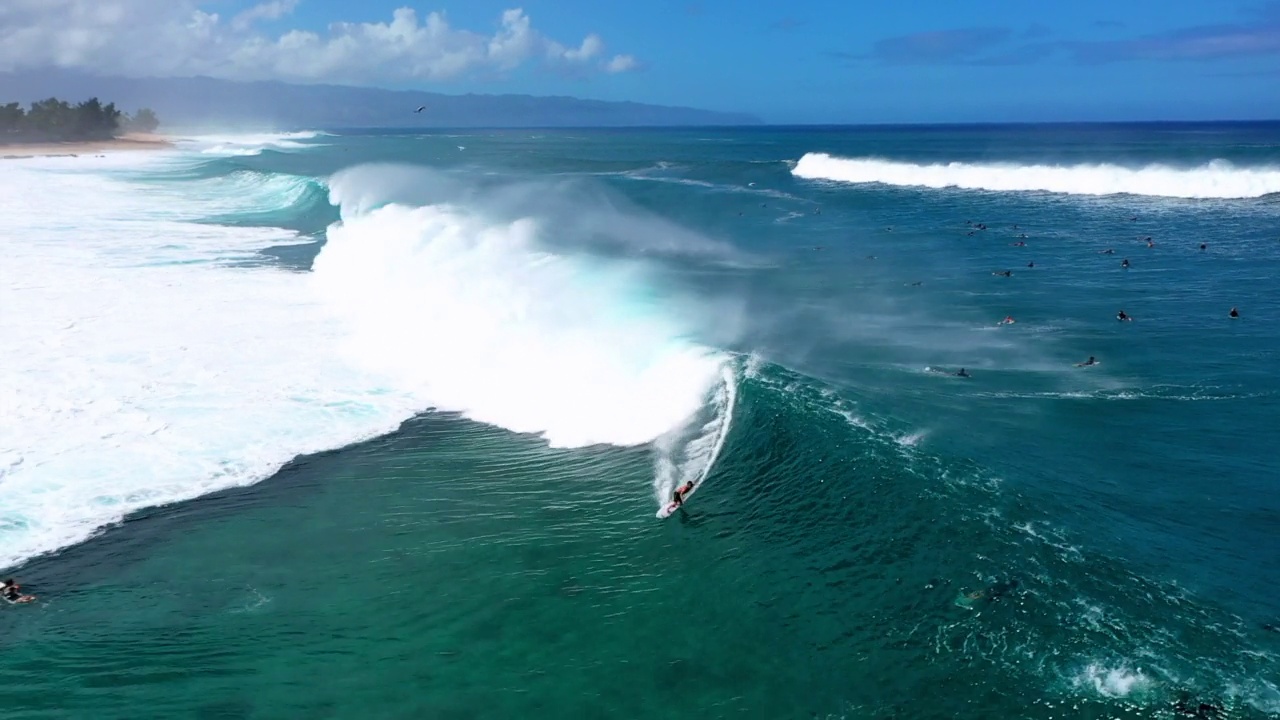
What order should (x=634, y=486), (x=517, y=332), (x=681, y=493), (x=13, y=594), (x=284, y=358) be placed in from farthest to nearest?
(x=517, y=332) → (x=284, y=358) → (x=634, y=486) → (x=681, y=493) → (x=13, y=594)

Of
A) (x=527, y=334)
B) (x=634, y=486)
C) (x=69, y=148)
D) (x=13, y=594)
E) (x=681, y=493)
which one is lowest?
(x=13, y=594)

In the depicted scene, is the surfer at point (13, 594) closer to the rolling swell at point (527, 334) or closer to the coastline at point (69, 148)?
the rolling swell at point (527, 334)

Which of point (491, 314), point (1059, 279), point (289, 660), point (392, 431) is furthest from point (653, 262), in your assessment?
point (289, 660)

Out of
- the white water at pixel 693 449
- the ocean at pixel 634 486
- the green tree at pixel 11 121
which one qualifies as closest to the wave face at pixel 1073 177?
the ocean at pixel 634 486

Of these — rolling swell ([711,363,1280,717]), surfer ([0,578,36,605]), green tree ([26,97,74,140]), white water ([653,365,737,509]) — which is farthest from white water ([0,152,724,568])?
green tree ([26,97,74,140])

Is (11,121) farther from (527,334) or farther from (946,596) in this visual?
(946,596)

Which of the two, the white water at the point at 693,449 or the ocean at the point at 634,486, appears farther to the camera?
the white water at the point at 693,449

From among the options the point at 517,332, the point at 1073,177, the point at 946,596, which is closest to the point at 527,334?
the point at 517,332
